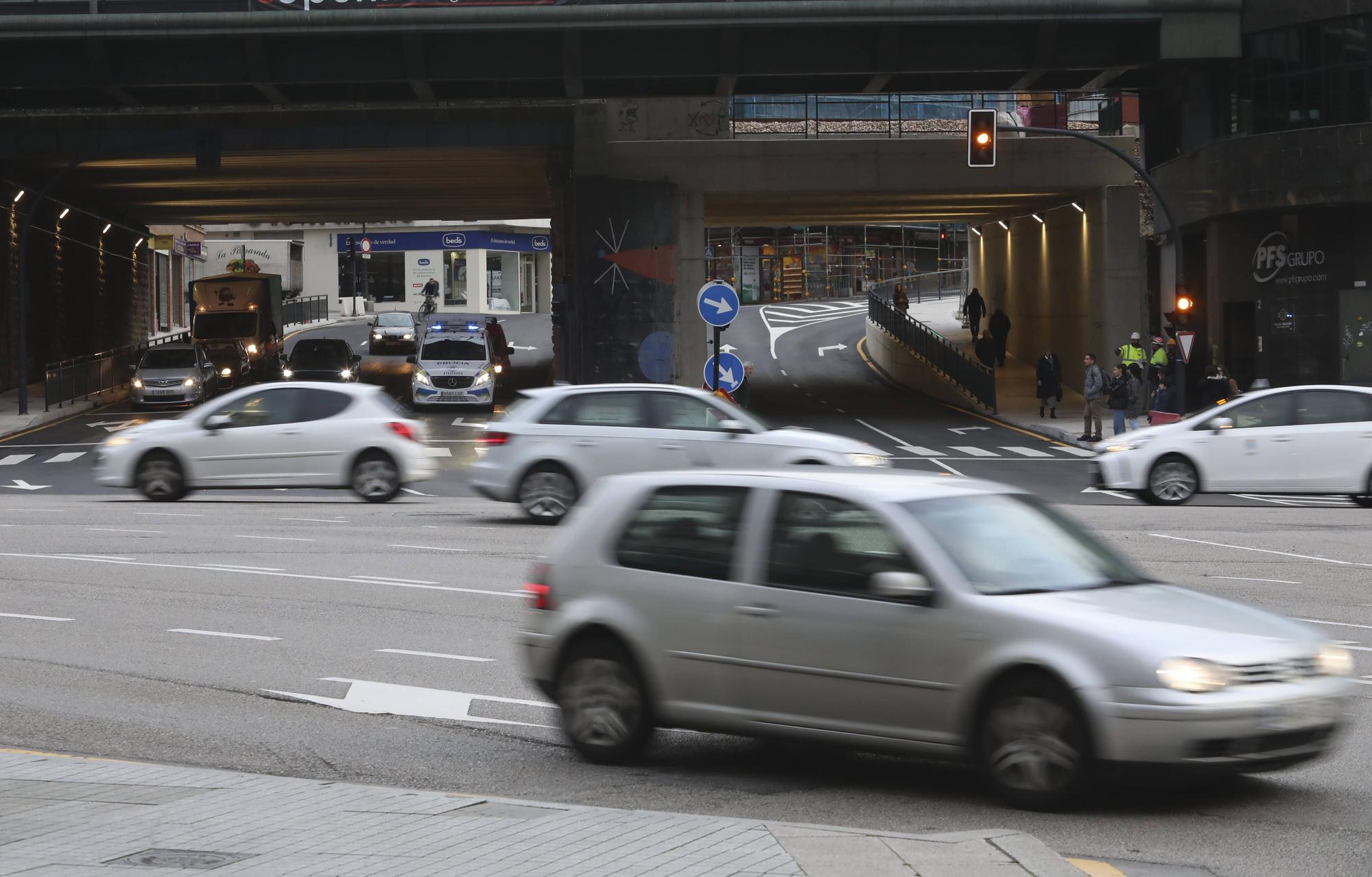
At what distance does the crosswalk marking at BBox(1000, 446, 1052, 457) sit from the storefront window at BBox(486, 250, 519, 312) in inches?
2710

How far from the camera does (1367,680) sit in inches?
388

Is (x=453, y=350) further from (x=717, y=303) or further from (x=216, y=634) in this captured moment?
(x=216, y=634)

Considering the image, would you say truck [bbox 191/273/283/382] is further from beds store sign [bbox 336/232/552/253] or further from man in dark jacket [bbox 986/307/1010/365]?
beds store sign [bbox 336/232/552/253]

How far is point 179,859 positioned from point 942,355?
4444cm

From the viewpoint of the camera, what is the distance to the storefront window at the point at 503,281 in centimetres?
10006

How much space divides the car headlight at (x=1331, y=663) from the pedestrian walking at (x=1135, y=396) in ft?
86.1

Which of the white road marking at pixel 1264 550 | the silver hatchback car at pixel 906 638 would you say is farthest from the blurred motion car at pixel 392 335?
the silver hatchback car at pixel 906 638

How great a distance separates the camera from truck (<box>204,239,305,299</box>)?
91000 mm

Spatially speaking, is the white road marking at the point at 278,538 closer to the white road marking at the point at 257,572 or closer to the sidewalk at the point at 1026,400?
the white road marking at the point at 257,572

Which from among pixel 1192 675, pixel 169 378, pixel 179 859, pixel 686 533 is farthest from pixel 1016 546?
pixel 169 378

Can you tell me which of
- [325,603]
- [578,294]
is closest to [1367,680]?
[325,603]

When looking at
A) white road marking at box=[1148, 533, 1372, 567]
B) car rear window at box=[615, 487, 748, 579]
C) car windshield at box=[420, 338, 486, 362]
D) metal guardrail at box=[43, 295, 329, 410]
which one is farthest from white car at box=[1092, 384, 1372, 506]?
metal guardrail at box=[43, 295, 329, 410]

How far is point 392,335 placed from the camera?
6525cm

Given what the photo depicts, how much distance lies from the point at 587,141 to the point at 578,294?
3.76 metres
